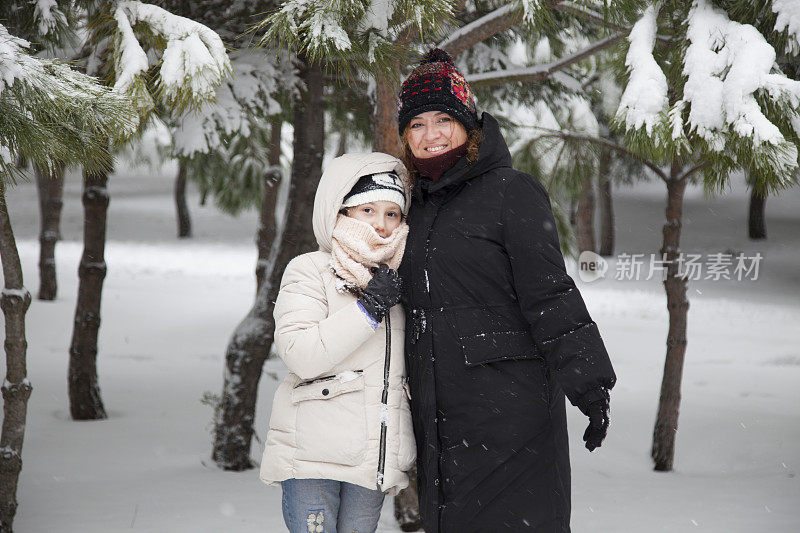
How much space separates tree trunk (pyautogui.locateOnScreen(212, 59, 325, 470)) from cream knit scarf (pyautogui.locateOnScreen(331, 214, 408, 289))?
3168 millimetres

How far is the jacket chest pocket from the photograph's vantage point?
229cm

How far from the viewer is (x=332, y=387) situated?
231 centimetres

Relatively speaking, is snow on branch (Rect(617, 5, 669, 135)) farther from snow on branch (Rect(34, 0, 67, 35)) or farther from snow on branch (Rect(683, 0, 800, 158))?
snow on branch (Rect(34, 0, 67, 35))

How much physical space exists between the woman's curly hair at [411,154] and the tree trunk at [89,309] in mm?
4941

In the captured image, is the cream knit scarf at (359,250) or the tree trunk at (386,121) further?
the tree trunk at (386,121)

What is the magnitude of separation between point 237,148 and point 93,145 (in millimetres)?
7892

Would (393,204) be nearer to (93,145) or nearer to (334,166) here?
(334,166)

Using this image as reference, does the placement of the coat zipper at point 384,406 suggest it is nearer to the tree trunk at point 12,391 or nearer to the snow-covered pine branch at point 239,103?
the tree trunk at point 12,391

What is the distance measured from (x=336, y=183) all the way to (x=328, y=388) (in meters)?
0.66

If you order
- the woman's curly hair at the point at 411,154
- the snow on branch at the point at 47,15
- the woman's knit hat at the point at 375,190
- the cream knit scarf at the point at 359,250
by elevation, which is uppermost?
the snow on branch at the point at 47,15

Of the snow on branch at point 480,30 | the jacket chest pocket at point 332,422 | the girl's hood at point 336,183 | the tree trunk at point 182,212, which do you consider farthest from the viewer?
the tree trunk at point 182,212

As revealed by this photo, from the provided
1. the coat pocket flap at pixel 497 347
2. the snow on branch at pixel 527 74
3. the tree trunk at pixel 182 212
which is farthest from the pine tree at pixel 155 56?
the tree trunk at pixel 182 212

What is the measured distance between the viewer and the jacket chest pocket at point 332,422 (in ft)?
7.50

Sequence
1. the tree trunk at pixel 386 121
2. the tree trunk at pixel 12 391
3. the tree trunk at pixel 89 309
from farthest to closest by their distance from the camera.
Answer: the tree trunk at pixel 89 309 → the tree trunk at pixel 386 121 → the tree trunk at pixel 12 391
